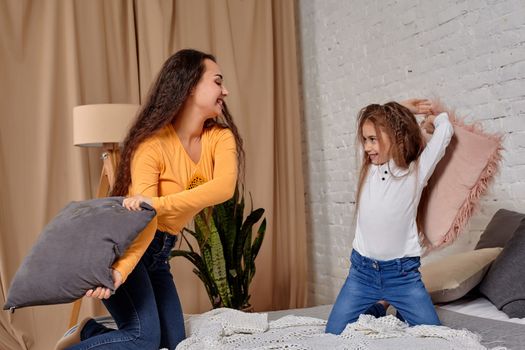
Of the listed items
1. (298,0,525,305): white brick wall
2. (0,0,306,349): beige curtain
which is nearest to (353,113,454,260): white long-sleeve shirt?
(298,0,525,305): white brick wall

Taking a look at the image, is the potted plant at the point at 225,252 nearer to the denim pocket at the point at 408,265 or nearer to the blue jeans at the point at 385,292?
the blue jeans at the point at 385,292

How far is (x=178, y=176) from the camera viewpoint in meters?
1.92

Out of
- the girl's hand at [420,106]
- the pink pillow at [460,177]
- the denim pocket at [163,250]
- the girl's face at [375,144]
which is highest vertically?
the girl's hand at [420,106]

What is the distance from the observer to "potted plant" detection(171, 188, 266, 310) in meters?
3.15

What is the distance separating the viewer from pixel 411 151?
6.57ft

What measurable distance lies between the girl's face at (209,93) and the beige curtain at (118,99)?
1762 millimetres

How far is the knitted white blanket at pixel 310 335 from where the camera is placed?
1.60 metres

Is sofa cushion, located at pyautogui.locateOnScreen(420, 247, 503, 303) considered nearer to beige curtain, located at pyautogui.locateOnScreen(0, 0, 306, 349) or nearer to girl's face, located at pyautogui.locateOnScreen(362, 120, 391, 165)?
girl's face, located at pyautogui.locateOnScreen(362, 120, 391, 165)

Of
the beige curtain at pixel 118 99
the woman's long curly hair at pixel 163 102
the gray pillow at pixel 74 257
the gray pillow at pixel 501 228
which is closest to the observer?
the gray pillow at pixel 74 257

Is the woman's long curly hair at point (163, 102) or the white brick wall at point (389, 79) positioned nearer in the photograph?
the woman's long curly hair at point (163, 102)

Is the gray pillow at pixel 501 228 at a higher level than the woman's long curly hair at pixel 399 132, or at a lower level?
lower

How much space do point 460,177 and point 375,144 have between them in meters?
0.32

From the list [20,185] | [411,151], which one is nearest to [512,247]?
[411,151]

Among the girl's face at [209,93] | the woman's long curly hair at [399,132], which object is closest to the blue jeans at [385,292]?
the woman's long curly hair at [399,132]
